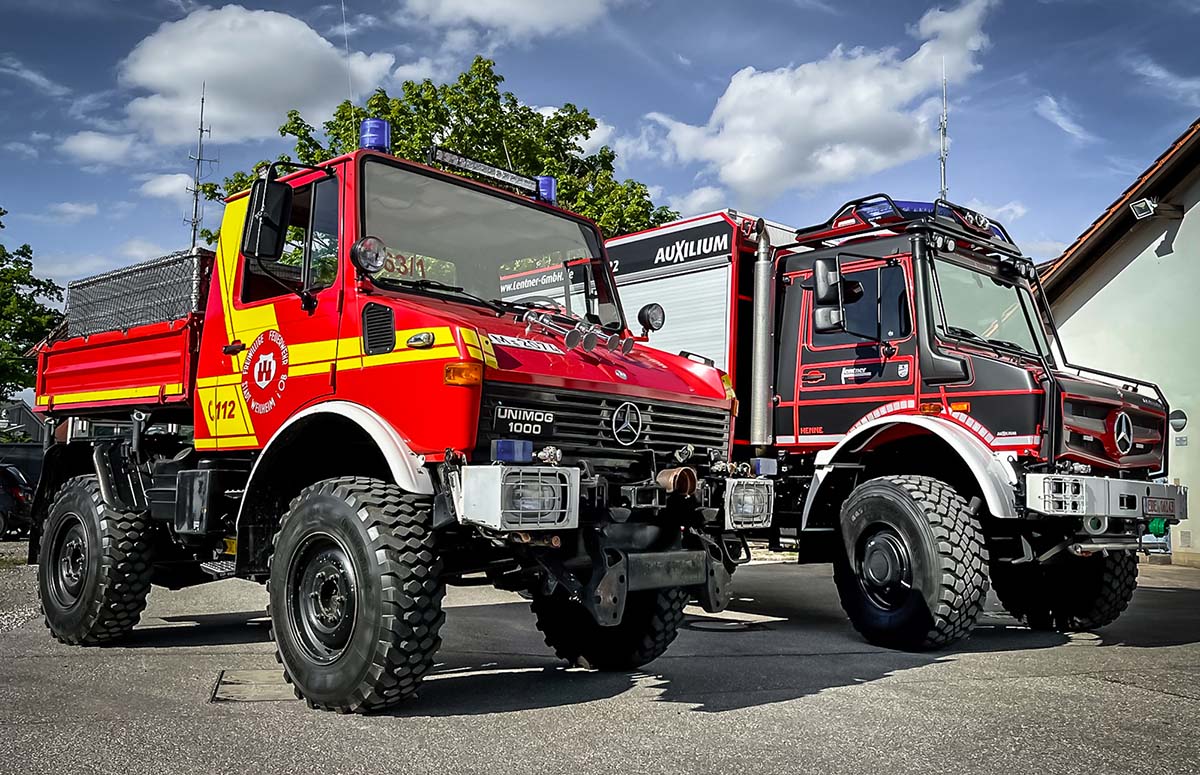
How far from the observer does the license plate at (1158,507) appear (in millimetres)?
7707

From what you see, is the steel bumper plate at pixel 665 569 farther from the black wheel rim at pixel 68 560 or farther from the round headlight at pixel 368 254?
the black wheel rim at pixel 68 560

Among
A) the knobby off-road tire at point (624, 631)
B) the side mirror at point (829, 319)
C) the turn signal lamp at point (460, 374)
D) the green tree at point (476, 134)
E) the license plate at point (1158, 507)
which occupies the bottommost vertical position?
the knobby off-road tire at point (624, 631)

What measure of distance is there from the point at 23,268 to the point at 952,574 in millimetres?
30679

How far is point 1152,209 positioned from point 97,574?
14.2m

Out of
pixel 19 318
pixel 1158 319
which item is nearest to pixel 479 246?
pixel 1158 319

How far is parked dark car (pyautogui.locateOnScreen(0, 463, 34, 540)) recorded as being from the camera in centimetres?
1691

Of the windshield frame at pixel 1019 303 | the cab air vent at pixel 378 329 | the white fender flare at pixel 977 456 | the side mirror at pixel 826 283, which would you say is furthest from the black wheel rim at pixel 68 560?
the windshield frame at pixel 1019 303

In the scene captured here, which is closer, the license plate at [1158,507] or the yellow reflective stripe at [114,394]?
the yellow reflective stripe at [114,394]

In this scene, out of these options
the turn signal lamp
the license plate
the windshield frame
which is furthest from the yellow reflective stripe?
the license plate

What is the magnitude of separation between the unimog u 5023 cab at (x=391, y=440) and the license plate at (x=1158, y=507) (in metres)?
3.46

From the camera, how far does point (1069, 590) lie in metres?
8.70

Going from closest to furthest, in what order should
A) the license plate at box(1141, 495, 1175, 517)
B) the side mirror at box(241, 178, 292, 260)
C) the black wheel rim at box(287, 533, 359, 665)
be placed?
the black wheel rim at box(287, 533, 359, 665), the side mirror at box(241, 178, 292, 260), the license plate at box(1141, 495, 1175, 517)

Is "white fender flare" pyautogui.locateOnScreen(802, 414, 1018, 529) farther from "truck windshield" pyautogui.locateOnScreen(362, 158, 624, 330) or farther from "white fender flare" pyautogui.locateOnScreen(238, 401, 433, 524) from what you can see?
"white fender flare" pyautogui.locateOnScreen(238, 401, 433, 524)

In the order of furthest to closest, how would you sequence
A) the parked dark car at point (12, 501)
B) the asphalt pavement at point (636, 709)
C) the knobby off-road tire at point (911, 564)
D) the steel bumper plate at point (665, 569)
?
the parked dark car at point (12, 501) → the knobby off-road tire at point (911, 564) → the steel bumper plate at point (665, 569) → the asphalt pavement at point (636, 709)
